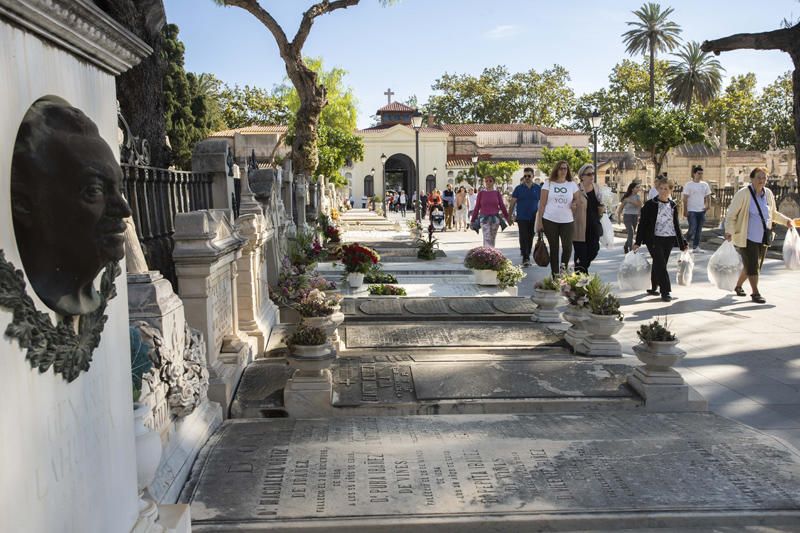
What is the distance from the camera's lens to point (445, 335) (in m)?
7.40

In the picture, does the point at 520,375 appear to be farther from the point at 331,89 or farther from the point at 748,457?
the point at 331,89

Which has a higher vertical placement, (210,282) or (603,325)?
(210,282)

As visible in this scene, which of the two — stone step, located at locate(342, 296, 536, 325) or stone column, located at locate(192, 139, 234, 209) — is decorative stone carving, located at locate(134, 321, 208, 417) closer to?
stone column, located at locate(192, 139, 234, 209)

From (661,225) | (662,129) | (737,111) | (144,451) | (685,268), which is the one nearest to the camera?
(144,451)

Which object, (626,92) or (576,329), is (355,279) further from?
(626,92)

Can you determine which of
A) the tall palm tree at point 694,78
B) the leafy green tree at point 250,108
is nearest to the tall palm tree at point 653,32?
the tall palm tree at point 694,78

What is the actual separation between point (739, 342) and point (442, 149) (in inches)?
2411

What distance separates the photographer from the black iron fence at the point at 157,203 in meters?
5.31

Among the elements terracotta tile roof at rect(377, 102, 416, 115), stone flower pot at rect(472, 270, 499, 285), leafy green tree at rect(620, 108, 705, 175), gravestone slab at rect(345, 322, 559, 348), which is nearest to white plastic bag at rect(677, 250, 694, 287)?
stone flower pot at rect(472, 270, 499, 285)

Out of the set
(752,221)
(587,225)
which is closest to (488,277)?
(587,225)

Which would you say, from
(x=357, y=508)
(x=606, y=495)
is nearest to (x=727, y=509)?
(x=606, y=495)

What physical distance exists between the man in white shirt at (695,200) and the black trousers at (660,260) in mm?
5093

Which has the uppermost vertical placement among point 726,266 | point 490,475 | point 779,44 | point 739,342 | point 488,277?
point 779,44

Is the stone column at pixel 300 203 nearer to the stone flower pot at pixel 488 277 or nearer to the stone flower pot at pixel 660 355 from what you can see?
the stone flower pot at pixel 488 277
